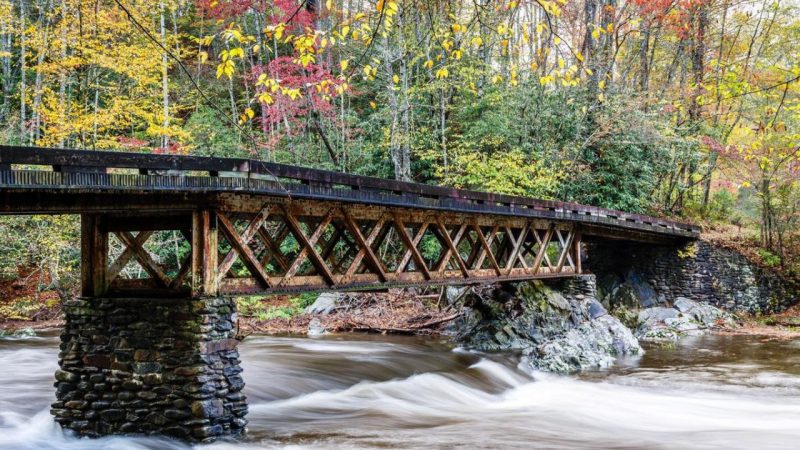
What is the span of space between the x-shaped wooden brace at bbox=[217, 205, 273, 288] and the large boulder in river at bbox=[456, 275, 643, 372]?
923 centimetres

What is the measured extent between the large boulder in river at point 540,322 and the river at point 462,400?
89 cm

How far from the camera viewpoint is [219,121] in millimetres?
29797

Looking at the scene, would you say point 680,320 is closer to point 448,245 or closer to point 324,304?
point 324,304

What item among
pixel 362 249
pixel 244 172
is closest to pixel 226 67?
pixel 244 172

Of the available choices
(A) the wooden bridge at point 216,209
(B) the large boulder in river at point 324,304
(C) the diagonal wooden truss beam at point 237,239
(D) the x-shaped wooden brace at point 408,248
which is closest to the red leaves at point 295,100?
(B) the large boulder in river at point 324,304

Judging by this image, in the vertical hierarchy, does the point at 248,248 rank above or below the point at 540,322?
above

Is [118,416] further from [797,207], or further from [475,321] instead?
[797,207]

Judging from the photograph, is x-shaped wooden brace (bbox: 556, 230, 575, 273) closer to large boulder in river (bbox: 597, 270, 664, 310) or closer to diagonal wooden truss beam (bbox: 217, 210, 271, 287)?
large boulder in river (bbox: 597, 270, 664, 310)

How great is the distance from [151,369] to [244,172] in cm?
275

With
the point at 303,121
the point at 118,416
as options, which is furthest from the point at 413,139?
the point at 118,416

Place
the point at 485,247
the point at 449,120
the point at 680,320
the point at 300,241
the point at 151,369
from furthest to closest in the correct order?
the point at 449,120
the point at 680,320
the point at 485,247
the point at 300,241
the point at 151,369

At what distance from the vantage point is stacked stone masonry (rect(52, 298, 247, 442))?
8062 mm

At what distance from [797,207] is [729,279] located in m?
3.90

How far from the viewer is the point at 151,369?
27.0 feet
